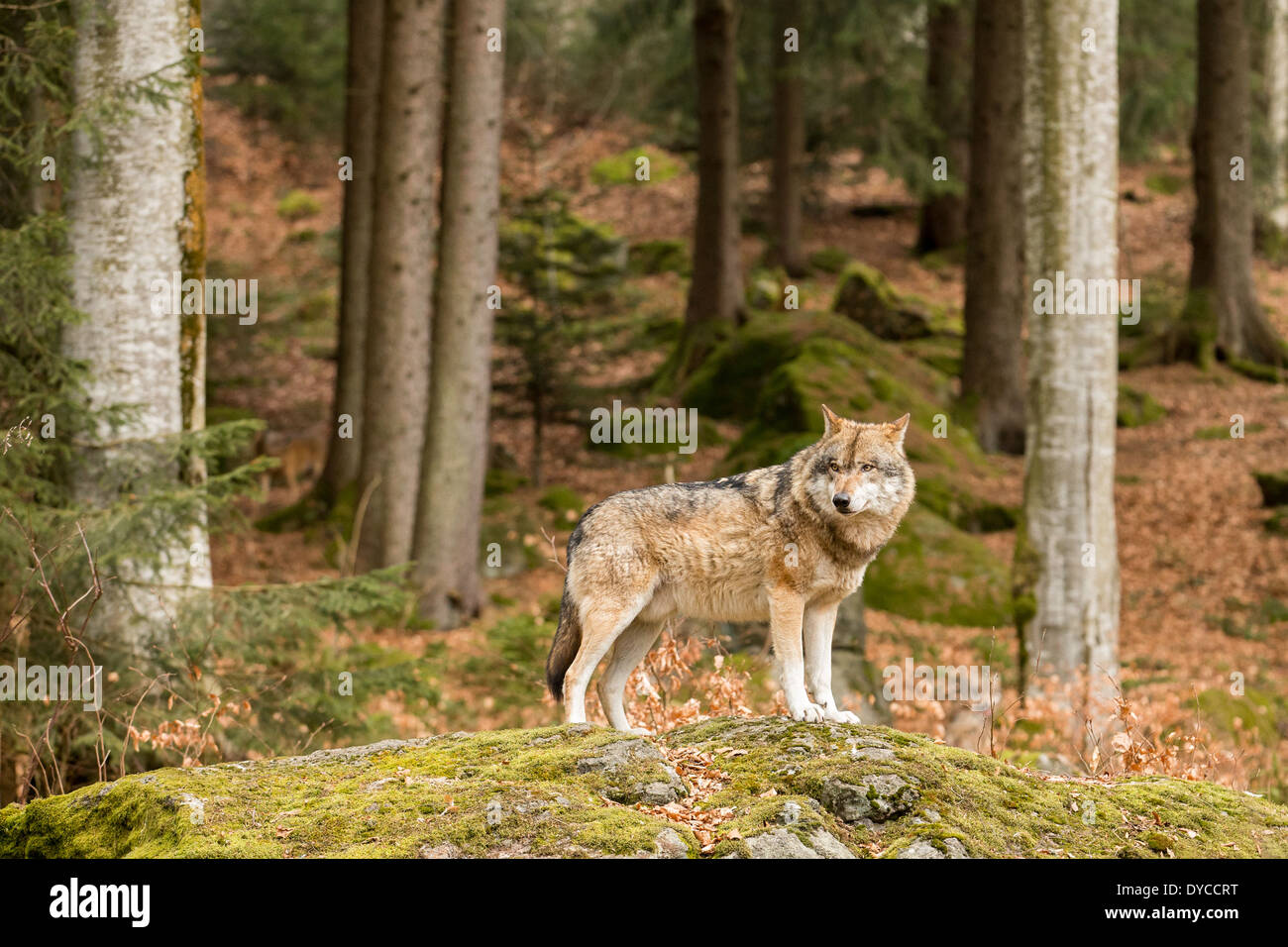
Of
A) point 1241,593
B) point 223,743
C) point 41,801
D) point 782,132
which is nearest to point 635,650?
point 41,801

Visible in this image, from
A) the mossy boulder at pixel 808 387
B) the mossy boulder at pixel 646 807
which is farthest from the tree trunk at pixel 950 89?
the mossy boulder at pixel 646 807

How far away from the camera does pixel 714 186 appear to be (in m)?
23.3

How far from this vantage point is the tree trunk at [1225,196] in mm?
22672

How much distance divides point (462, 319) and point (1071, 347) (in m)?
7.50

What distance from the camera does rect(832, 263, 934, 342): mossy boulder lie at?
26.5 metres

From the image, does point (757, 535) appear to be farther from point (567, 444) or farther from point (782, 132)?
point (782, 132)

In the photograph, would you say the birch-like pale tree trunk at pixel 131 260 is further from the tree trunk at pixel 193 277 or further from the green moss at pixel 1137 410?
the green moss at pixel 1137 410

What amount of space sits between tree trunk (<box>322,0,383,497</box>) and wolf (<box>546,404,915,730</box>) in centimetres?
1354

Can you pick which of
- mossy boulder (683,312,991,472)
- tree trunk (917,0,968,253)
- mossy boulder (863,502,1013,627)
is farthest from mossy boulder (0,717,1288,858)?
tree trunk (917,0,968,253)

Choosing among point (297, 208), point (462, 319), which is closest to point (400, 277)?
point (462, 319)

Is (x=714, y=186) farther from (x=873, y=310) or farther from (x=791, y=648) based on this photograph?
(x=791, y=648)

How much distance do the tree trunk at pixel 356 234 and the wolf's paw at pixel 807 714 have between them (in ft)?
47.0

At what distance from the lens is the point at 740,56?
28656mm

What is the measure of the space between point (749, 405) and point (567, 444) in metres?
3.49
